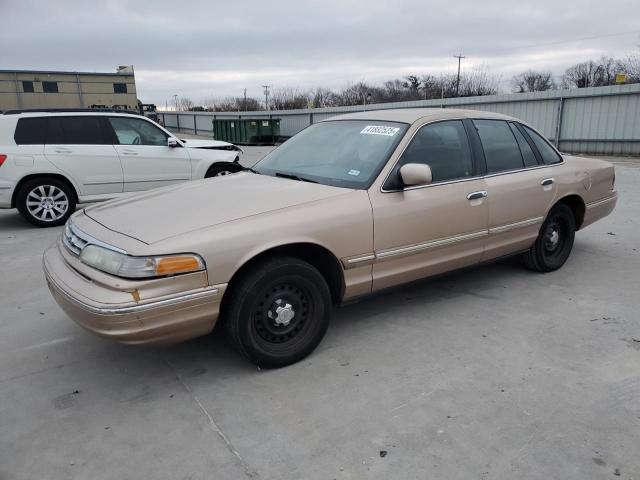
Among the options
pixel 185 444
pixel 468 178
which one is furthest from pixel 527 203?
pixel 185 444

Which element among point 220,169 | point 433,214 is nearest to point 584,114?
point 220,169

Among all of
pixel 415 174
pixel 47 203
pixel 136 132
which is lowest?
pixel 47 203

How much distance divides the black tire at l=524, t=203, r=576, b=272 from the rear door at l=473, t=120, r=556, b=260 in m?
0.22

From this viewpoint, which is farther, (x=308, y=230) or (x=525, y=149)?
(x=525, y=149)

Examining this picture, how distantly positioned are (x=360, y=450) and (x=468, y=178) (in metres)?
2.43

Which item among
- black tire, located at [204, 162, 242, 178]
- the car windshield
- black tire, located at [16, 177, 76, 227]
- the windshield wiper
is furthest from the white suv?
the windshield wiper

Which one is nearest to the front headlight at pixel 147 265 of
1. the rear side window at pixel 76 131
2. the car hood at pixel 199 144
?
the rear side window at pixel 76 131

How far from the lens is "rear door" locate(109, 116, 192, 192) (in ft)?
26.2

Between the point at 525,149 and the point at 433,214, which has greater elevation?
the point at 525,149

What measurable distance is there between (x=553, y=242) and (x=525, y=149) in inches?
39.8

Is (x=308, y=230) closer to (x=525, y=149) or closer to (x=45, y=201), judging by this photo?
(x=525, y=149)

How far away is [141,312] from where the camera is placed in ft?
8.67

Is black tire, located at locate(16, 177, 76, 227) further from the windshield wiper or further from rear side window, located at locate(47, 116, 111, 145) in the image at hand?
the windshield wiper

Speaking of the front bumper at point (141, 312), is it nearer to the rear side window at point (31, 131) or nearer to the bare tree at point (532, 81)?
the rear side window at point (31, 131)
